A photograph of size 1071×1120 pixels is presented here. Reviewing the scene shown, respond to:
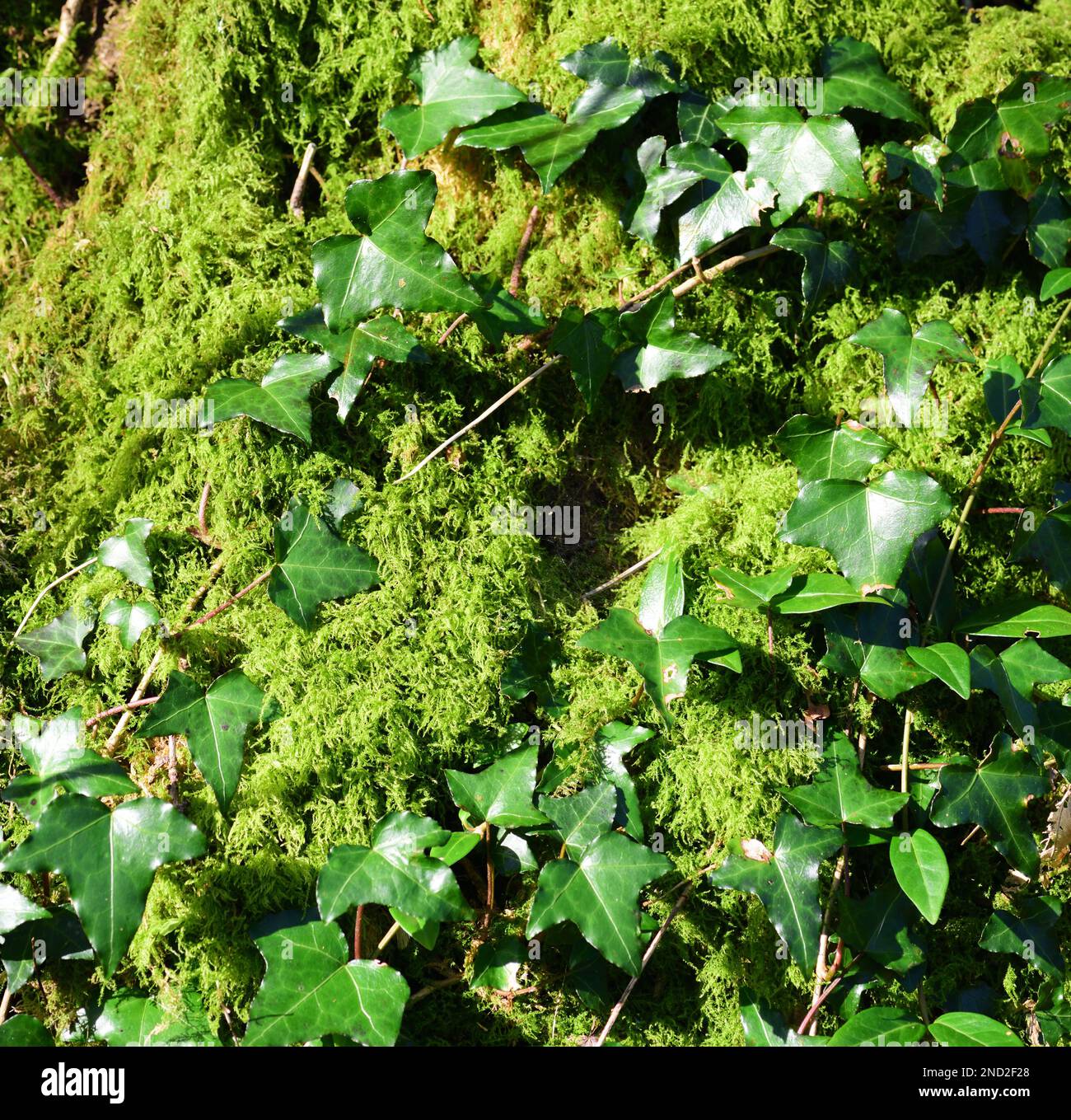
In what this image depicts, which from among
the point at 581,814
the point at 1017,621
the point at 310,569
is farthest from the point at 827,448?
the point at 310,569

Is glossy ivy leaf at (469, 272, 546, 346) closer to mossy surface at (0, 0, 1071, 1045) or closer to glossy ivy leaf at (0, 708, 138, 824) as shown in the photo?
mossy surface at (0, 0, 1071, 1045)

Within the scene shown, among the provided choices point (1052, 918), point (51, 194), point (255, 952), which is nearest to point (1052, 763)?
point (1052, 918)

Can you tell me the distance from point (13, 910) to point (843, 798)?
61.7 inches

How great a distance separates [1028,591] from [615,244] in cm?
123

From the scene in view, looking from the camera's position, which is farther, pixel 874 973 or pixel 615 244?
pixel 615 244

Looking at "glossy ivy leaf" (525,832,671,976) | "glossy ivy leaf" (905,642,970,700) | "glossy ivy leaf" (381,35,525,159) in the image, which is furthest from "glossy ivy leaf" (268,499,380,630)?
"glossy ivy leaf" (905,642,970,700)

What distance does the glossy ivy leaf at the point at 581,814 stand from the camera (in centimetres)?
169

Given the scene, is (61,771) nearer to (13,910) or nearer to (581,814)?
(13,910)

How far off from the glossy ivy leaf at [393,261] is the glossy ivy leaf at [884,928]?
1.41 meters

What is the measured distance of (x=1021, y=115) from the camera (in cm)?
203

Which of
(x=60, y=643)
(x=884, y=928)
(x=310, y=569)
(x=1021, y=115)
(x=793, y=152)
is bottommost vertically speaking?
(x=884, y=928)

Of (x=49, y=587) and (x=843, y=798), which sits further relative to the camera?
(x=49, y=587)

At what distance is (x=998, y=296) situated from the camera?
2.11 meters

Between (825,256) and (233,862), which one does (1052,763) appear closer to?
(825,256)
